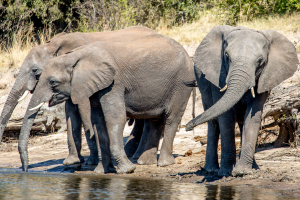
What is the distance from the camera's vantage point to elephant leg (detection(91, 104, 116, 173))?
7793mm

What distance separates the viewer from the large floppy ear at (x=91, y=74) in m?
7.54

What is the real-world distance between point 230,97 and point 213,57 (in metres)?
1.17

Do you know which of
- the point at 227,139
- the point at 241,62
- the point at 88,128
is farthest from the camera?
the point at 88,128

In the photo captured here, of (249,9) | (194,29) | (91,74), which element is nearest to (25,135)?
(91,74)

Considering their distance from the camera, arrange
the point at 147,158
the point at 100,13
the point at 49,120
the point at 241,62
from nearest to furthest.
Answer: the point at 241,62
the point at 147,158
the point at 49,120
the point at 100,13

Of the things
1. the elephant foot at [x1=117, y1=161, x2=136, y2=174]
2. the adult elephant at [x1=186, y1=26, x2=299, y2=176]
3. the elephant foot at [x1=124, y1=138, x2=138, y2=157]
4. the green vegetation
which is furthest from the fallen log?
the adult elephant at [x1=186, y1=26, x2=299, y2=176]

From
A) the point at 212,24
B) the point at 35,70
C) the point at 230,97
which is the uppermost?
the point at 212,24

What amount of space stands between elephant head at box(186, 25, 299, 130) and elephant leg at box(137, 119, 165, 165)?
2148mm

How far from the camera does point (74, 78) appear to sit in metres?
7.72

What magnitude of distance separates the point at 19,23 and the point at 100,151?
37.7 ft

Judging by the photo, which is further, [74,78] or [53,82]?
[53,82]

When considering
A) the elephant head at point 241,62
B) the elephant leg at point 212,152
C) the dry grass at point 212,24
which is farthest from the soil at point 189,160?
the dry grass at point 212,24

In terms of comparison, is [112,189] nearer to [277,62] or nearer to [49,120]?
[277,62]

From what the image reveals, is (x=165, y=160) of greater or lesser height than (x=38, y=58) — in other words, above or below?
below
